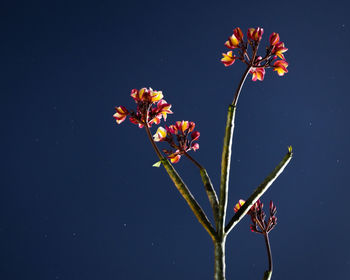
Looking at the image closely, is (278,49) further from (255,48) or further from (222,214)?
(222,214)

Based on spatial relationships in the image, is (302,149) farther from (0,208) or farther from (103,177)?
(0,208)

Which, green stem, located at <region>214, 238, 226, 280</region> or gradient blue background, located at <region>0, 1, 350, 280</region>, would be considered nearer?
green stem, located at <region>214, 238, 226, 280</region>

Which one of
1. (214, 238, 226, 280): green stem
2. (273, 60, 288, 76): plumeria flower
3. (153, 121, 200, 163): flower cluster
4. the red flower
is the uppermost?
the red flower

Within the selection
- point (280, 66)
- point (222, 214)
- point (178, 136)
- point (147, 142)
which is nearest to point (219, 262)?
point (222, 214)

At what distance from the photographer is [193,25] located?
1.52m

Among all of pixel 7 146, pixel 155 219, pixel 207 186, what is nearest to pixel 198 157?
pixel 155 219

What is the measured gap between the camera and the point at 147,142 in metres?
1.39

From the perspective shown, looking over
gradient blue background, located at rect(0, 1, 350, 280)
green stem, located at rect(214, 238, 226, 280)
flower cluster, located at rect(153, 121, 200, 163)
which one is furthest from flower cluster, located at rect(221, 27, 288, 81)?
gradient blue background, located at rect(0, 1, 350, 280)

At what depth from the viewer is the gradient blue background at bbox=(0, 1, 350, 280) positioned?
4.11ft

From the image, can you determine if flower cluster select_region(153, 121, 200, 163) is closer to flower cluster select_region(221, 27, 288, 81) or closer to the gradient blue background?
flower cluster select_region(221, 27, 288, 81)

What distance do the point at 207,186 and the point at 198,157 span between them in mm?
810

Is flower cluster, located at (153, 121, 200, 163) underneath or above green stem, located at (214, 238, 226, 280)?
above

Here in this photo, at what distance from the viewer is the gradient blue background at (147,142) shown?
4.11ft

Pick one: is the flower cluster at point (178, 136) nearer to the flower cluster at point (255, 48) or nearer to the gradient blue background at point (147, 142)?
the flower cluster at point (255, 48)
